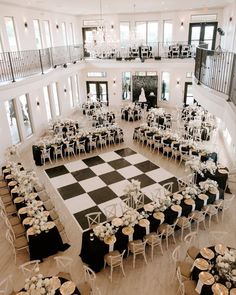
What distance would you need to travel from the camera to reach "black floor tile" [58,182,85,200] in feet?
31.9

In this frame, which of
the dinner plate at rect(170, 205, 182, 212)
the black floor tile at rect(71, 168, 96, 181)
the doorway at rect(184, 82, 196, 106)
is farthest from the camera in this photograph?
the doorway at rect(184, 82, 196, 106)

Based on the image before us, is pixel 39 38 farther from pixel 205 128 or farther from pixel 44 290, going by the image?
pixel 44 290

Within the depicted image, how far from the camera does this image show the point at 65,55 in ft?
56.1

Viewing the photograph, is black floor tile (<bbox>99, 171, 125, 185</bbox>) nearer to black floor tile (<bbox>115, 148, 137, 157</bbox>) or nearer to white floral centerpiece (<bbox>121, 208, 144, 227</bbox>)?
black floor tile (<bbox>115, 148, 137, 157</bbox>)

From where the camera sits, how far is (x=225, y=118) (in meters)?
7.10

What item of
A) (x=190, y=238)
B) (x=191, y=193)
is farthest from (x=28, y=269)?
(x=191, y=193)

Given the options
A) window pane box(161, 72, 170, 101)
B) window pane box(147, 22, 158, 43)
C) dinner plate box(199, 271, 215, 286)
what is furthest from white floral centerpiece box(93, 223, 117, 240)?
window pane box(147, 22, 158, 43)

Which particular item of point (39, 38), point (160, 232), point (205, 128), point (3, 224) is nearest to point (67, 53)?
point (39, 38)

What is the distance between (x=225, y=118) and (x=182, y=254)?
13.0ft

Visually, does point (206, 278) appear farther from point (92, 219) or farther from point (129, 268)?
point (92, 219)

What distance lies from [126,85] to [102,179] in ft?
42.1

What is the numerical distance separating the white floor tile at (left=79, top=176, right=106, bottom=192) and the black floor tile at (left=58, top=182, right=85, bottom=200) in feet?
0.56

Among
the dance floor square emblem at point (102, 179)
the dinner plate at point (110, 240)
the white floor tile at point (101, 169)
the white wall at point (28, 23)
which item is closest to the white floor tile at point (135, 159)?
the dance floor square emblem at point (102, 179)

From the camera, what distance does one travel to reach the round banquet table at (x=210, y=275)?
5.13m
